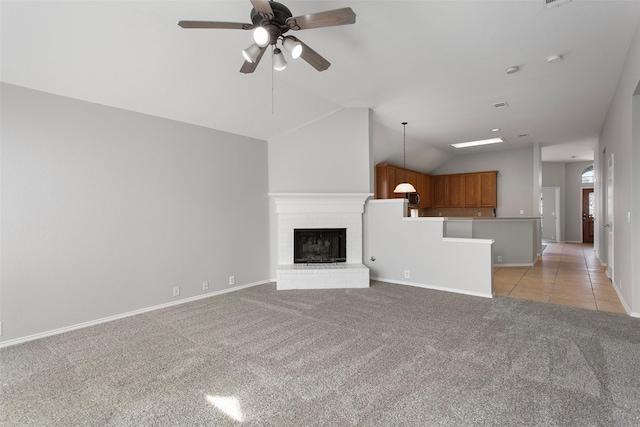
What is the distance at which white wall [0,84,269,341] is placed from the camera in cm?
289

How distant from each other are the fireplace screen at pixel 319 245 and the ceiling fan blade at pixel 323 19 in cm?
342

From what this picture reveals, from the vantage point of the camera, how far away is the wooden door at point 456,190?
29.3 ft

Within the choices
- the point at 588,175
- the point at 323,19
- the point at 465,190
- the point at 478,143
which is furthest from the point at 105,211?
the point at 588,175

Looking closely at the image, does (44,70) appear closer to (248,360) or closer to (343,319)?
(248,360)

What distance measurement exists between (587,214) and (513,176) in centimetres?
511

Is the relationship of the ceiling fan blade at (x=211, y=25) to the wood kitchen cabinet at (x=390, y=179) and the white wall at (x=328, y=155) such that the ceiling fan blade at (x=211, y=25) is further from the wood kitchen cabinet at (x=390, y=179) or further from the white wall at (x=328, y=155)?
the wood kitchen cabinet at (x=390, y=179)

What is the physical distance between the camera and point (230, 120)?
4414 mm

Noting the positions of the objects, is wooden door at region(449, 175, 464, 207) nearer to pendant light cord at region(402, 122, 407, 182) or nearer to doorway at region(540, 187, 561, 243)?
pendant light cord at region(402, 122, 407, 182)

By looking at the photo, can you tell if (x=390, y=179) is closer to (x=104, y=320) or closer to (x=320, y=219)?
(x=320, y=219)

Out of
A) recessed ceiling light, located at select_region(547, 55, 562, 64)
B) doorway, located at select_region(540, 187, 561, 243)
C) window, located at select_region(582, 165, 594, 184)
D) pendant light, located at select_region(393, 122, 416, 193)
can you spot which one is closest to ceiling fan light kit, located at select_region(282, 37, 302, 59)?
recessed ceiling light, located at select_region(547, 55, 562, 64)

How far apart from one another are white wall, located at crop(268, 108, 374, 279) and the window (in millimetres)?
10111

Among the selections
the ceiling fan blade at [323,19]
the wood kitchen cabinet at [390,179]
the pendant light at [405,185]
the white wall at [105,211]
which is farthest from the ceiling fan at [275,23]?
the wood kitchen cabinet at [390,179]

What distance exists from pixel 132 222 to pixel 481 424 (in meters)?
3.88

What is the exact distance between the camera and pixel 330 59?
3.52 m
